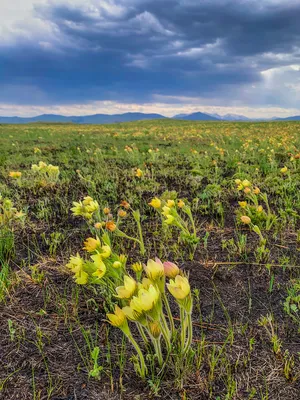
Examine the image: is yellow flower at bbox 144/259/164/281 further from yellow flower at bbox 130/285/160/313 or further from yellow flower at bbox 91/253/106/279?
yellow flower at bbox 91/253/106/279

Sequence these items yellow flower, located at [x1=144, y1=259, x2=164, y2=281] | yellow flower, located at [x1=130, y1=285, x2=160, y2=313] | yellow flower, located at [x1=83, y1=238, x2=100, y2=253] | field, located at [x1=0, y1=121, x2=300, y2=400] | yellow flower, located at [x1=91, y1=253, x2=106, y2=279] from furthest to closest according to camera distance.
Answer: yellow flower, located at [x1=83, y1=238, x2=100, y2=253] → yellow flower, located at [x1=91, y1=253, x2=106, y2=279] → field, located at [x1=0, y1=121, x2=300, y2=400] → yellow flower, located at [x1=144, y1=259, x2=164, y2=281] → yellow flower, located at [x1=130, y1=285, x2=160, y2=313]

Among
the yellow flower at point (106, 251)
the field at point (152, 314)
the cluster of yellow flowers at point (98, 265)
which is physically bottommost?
the field at point (152, 314)

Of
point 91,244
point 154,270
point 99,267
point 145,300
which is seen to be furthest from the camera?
point 91,244

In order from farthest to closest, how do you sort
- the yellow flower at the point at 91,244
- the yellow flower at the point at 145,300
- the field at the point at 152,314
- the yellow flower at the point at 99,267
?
1. the yellow flower at the point at 91,244
2. the yellow flower at the point at 99,267
3. the field at the point at 152,314
4. the yellow flower at the point at 145,300

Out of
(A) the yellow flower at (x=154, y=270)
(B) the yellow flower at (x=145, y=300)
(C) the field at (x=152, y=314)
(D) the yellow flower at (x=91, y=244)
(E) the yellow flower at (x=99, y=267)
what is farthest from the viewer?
(D) the yellow flower at (x=91, y=244)

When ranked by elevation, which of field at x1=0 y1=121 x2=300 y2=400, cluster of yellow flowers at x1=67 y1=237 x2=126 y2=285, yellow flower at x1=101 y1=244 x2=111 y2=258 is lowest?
field at x1=0 y1=121 x2=300 y2=400

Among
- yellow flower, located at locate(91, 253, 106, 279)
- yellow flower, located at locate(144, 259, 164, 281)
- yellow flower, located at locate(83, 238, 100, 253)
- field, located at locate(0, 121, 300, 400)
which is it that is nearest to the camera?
yellow flower, located at locate(144, 259, 164, 281)

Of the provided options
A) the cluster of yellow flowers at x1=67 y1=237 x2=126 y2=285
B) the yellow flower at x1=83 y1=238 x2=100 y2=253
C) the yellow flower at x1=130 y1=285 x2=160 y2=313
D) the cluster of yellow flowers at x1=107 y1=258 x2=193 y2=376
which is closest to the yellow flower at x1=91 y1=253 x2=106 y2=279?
the cluster of yellow flowers at x1=67 y1=237 x2=126 y2=285

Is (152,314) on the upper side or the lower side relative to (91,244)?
lower

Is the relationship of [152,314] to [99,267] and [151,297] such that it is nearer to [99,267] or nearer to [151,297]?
[151,297]

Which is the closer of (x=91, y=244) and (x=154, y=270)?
(x=154, y=270)

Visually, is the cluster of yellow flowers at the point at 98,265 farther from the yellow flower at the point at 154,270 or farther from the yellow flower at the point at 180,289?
the yellow flower at the point at 180,289

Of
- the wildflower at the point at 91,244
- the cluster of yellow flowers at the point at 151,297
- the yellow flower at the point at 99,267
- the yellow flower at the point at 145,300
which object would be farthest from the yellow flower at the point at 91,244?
the yellow flower at the point at 145,300

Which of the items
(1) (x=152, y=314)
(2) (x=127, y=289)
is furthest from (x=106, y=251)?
(1) (x=152, y=314)
